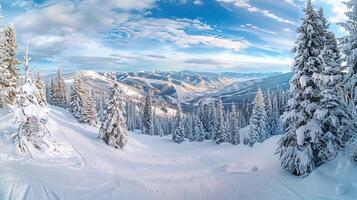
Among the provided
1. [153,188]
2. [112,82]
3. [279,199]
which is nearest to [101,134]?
[112,82]

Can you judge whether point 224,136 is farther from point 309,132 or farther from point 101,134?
point 309,132

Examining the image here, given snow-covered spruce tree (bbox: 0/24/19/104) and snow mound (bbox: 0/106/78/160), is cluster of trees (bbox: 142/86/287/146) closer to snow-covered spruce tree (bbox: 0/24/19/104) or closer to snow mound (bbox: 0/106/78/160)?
snow-covered spruce tree (bbox: 0/24/19/104)

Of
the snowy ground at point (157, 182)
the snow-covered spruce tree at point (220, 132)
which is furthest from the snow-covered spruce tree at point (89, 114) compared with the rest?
the snowy ground at point (157, 182)

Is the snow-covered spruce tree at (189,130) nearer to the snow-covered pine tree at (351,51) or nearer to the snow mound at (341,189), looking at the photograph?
the snow-covered pine tree at (351,51)

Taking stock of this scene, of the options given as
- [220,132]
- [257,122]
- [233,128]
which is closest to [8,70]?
[220,132]

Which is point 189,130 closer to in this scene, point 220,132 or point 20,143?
point 220,132
